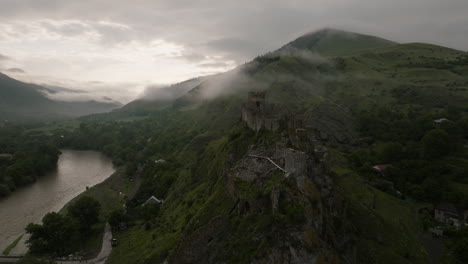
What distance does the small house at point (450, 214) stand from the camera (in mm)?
40344

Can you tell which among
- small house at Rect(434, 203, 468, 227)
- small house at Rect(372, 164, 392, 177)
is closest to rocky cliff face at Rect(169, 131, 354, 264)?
small house at Rect(434, 203, 468, 227)

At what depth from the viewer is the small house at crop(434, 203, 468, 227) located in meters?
40.3

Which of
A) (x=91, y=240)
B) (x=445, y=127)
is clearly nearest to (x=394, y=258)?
(x=91, y=240)

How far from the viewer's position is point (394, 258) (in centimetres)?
2911

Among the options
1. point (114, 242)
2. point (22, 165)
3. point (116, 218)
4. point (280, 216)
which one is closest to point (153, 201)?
point (116, 218)

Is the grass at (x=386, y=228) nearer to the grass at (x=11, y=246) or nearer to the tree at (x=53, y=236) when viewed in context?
the tree at (x=53, y=236)

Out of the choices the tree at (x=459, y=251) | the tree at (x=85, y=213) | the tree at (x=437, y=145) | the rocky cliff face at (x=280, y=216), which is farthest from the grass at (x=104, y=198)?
the tree at (x=437, y=145)

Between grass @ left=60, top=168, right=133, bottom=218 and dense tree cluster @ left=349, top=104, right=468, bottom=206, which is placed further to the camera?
grass @ left=60, top=168, right=133, bottom=218

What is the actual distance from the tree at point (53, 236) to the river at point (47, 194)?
377cm

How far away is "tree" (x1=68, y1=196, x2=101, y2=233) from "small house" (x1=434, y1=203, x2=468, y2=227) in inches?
1999

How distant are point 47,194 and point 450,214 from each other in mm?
74627

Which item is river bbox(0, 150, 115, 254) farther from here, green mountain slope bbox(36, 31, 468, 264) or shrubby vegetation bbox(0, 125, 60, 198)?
→ green mountain slope bbox(36, 31, 468, 264)

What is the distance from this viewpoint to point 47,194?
64.2 meters

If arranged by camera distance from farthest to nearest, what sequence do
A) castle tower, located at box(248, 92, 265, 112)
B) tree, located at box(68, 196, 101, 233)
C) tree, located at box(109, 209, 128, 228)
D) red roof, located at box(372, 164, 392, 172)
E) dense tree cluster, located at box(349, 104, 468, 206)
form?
red roof, located at box(372, 164, 392, 172), dense tree cluster, located at box(349, 104, 468, 206), tree, located at box(68, 196, 101, 233), tree, located at box(109, 209, 128, 228), castle tower, located at box(248, 92, 265, 112)
